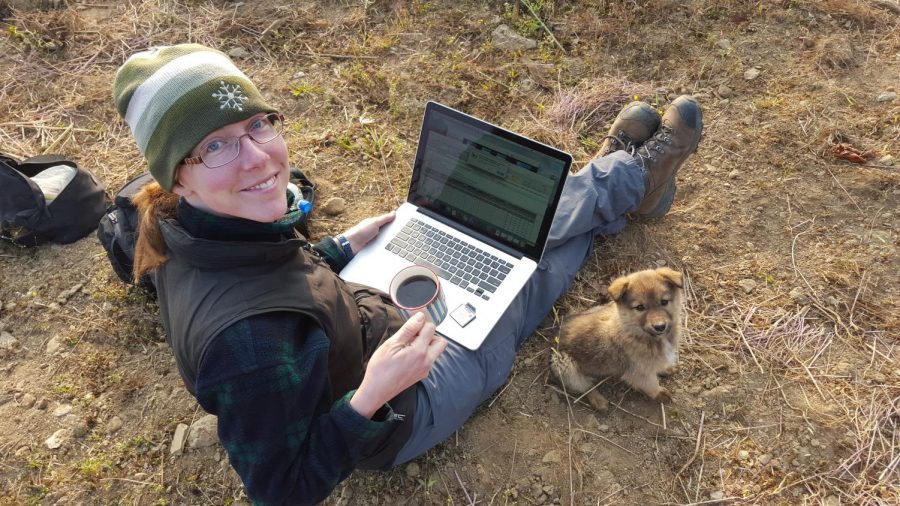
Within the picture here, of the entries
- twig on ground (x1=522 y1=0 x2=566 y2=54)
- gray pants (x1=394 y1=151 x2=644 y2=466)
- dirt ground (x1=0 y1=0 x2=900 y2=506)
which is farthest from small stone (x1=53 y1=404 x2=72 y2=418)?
twig on ground (x1=522 y1=0 x2=566 y2=54)

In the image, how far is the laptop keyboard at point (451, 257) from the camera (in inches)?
130

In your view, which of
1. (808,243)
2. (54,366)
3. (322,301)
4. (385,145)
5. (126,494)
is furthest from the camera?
(385,145)

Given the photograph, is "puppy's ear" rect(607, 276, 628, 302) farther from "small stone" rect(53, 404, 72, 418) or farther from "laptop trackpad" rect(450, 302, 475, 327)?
"small stone" rect(53, 404, 72, 418)

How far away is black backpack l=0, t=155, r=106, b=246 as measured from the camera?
13.4 feet

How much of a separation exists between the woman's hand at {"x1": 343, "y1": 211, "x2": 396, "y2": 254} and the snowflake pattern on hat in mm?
1551

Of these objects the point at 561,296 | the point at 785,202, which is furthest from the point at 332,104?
the point at 785,202

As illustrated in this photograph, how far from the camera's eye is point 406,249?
3.54m

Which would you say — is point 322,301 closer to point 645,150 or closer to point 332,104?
point 645,150

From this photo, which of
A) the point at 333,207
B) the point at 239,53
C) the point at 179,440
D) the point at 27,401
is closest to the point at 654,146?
the point at 333,207

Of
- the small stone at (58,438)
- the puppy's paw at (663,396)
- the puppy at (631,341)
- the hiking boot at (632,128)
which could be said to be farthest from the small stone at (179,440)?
the hiking boot at (632,128)

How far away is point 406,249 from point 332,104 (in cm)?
280

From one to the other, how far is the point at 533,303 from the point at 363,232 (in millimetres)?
1287

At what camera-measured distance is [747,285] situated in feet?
13.3

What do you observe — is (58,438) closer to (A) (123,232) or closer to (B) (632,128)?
(A) (123,232)
